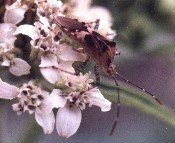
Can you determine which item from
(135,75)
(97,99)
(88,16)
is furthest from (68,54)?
(135,75)

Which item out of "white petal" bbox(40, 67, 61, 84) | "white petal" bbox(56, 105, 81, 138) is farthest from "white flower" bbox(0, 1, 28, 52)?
"white petal" bbox(56, 105, 81, 138)

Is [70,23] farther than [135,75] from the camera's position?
No

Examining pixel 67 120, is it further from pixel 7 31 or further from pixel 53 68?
pixel 7 31

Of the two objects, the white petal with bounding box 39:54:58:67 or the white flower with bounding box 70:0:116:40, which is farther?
the white flower with bounding box 70:0:116:40

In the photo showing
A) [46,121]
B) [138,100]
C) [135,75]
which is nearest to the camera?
[46,121]

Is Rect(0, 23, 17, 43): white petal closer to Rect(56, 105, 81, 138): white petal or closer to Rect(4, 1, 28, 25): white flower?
Rect(4, 1, 28, 25): white flower

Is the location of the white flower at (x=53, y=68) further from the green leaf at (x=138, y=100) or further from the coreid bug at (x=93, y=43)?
the green leaf at (x=138, y=100)

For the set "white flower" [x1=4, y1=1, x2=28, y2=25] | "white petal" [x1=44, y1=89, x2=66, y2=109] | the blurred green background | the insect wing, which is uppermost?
the insect wing
